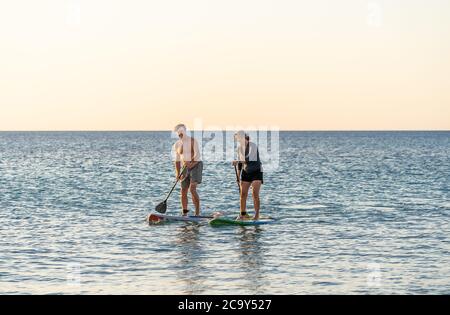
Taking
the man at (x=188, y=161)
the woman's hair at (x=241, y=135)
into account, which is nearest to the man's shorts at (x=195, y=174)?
the man at (x=188, y=161)

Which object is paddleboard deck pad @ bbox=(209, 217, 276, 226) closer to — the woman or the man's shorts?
the woman

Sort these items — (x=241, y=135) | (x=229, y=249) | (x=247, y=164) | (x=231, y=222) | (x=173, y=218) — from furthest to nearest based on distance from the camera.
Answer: (x=173, y=218), (x=231, y=222), (x=247, y=164), (x=241, y=135), (x=229, y=249)

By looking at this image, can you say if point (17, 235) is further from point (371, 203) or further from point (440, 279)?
point (371, 203)

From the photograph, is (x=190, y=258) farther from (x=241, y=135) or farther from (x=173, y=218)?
(x=173, y=218)

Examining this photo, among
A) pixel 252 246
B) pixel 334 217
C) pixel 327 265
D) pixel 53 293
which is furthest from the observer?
pixel 334 217

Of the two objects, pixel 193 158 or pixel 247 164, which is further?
pixel 193 158

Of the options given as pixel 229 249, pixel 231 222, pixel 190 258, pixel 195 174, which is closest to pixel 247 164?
pixel 195 174

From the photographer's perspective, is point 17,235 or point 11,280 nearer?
point 11,280

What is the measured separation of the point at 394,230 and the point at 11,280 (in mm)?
9784

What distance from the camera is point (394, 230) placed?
65.4 feet

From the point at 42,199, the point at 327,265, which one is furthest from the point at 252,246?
the point at 42,199

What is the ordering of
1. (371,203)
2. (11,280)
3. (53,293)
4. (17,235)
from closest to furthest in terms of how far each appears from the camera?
(53,293) < (11,280) < (17,235) < (371,203)

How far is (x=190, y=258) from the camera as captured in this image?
15664 millimetres

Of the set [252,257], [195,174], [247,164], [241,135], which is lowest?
[252,257]
